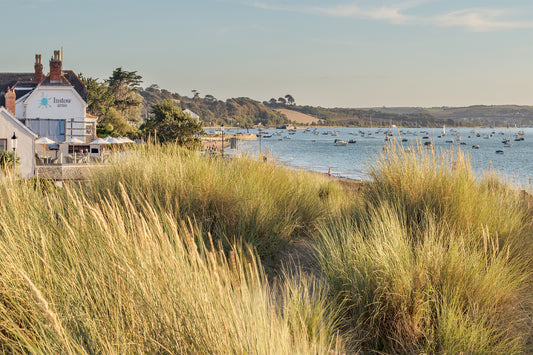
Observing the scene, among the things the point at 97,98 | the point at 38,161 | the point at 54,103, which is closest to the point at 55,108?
the point at 54,103

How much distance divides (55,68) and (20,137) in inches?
665

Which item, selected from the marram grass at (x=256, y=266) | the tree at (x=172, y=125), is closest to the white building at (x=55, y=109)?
the tree at (x=172, y=125)

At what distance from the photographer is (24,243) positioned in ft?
11.2

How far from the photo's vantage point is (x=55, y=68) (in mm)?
41281

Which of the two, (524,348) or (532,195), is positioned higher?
(532,195)

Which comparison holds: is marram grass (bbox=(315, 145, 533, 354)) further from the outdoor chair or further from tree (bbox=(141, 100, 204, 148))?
tree (bbox=(141, 100, 204, 148))

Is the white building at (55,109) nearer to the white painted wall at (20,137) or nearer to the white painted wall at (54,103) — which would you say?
the white painted wall at (54,103)

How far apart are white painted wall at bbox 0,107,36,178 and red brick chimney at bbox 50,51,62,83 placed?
15.5 metres

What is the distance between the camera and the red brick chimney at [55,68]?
41009 millimetres

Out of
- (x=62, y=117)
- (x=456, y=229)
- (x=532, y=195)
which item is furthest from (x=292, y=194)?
(x=62, y=117)

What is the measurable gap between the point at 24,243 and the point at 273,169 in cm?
560

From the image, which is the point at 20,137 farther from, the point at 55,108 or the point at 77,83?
the point at 77,83

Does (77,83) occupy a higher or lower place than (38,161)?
higher

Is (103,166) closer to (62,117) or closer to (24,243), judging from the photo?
(24,243)
